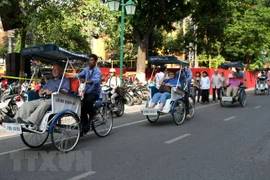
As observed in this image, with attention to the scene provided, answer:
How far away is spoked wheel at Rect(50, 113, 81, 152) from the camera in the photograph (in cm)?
628

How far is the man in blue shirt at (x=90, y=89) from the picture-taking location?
7387mm

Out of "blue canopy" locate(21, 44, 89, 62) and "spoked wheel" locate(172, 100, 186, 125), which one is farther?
"spoked wheel" locate(172, 100, 186, 125)

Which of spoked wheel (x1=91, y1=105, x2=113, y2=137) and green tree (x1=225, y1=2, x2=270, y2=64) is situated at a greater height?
green tree (x1=225, y1=2, x2=270, y2=64)

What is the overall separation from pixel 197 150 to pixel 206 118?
4.82m

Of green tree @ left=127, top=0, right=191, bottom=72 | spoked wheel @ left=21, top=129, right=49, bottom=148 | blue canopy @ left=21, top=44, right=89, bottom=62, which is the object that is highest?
green tree @ left=127, top=0, right=191, bottom=72

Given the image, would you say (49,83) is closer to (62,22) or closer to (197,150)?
(197,150)

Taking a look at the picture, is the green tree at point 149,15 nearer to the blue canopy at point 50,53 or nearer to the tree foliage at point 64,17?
the tree foliage at point 64,17

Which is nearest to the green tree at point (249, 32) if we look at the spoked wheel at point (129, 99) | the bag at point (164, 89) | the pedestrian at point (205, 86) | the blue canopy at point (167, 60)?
the pedestrian at point (205, 86)

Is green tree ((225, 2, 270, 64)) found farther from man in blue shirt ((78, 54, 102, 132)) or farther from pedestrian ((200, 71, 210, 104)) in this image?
man in blue shirt ((78, 54, 102, 132))

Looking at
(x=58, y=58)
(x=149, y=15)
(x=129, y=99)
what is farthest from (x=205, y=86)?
(x=58, y=58)

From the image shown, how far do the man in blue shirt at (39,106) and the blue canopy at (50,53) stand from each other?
0.31m

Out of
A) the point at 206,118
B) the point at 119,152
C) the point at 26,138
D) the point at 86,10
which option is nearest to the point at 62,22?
the point at 86,10

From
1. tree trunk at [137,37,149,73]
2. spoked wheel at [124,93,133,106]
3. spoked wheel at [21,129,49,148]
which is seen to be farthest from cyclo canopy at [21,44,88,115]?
tree trunk at [137,37,149,73]

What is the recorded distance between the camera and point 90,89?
750cm
